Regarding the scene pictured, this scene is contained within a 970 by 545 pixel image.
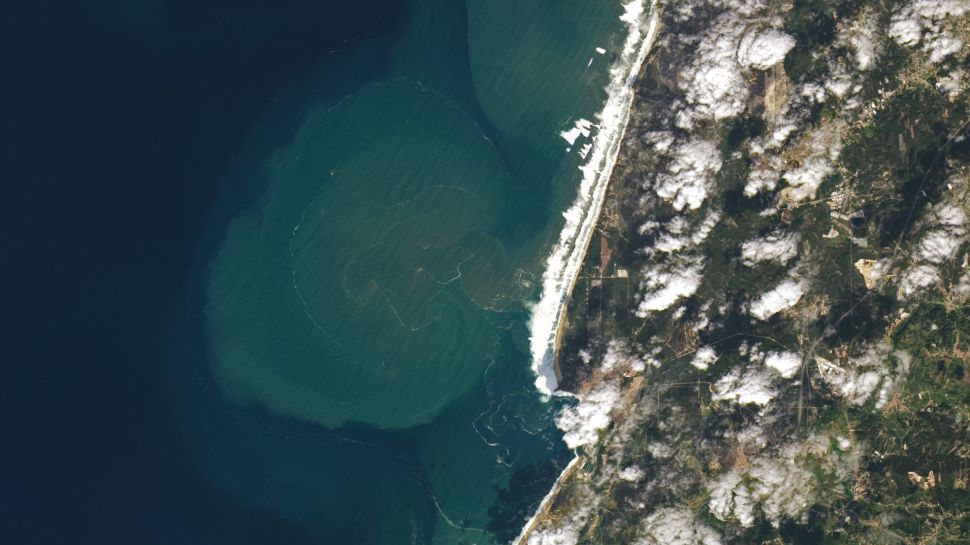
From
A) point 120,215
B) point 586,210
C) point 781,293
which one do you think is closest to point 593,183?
point 586,210

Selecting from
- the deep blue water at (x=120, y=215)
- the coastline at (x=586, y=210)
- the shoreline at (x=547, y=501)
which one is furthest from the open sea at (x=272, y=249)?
the coastline at (x=586, y=210)

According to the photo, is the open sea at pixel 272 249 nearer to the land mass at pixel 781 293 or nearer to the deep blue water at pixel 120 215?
the deep blue water at pixel 120 215

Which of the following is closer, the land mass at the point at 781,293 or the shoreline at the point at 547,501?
the land mass at the point at 781,293

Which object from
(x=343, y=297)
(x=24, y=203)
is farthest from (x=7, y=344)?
(x=343, y=297)

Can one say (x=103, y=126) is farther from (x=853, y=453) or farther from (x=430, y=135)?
(x=853, y=453)

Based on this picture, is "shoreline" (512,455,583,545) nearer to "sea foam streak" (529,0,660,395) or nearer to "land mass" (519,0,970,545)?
"land mass" (519,0,970,545)
